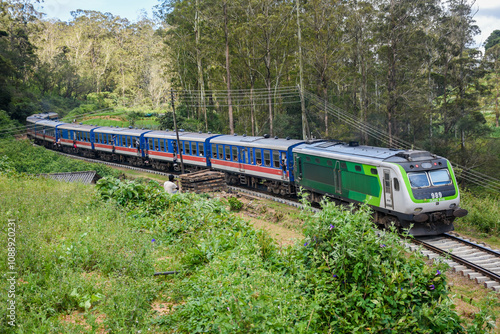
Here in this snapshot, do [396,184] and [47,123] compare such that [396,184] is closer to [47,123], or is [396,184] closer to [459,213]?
[459,213]

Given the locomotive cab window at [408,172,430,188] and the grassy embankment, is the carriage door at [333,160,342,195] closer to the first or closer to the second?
the locomotive cab window at [408,172,430,188]

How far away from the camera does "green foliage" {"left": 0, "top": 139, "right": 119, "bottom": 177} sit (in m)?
28.4

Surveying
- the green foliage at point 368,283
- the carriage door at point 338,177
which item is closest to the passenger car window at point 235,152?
the carriage door at point 338,177

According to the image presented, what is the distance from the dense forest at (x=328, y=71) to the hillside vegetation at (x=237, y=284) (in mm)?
23281

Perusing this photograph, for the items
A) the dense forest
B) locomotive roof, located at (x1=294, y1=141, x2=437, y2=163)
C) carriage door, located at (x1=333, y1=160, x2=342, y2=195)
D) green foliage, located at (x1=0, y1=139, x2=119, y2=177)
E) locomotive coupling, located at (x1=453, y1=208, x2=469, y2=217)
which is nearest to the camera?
locomotive coupling, located at (x1=453, y1=208, x2=469, y2=217)

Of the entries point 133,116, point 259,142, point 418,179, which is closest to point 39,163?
point 259,142

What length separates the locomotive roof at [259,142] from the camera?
21219mm

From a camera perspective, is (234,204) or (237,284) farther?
(234,204)

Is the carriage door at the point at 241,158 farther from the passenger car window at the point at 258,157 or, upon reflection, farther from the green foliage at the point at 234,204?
the green foliage at the point at 234,204

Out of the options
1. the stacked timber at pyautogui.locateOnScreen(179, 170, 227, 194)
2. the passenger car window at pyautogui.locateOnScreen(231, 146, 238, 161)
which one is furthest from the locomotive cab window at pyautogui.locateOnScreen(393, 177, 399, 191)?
the passenger car window at pyautogui.locateOnScreen(231, 146, 238, 161)

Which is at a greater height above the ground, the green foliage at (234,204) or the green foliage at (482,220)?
the green foliage at (234,204)

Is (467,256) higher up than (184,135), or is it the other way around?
(184,135)

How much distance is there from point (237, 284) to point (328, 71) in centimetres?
3240

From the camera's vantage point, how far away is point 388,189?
1331 centimetres
